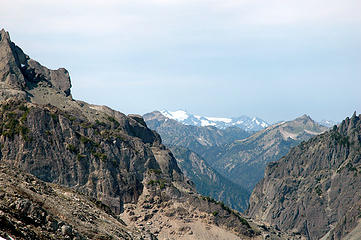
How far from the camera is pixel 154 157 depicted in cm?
18462

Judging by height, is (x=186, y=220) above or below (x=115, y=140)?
below

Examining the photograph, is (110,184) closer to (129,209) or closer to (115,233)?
(129,209)

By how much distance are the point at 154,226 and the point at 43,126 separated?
41.3 meters

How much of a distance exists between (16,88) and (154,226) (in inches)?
2786

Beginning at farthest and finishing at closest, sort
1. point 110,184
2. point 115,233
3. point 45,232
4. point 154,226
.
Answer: point 110,184 < point 154,226 < point 115,233 < point 45,232

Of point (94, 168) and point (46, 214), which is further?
point (94, 168)

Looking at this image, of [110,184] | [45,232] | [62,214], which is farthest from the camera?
[110,184]

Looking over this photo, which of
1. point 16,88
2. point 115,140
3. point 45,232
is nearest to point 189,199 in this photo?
point 115,140

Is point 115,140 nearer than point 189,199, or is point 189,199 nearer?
point 189,199

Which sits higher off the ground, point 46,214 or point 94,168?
point 46,214

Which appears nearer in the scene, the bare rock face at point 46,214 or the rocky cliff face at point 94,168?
the bare rock face at point 46,214

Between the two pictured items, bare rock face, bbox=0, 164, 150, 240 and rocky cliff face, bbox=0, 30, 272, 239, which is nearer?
bare rock face, bbox=0, 164, 150, 240

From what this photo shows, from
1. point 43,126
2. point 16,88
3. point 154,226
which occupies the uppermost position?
point 16,88

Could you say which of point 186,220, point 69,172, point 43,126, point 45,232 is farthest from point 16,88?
point 45,232
